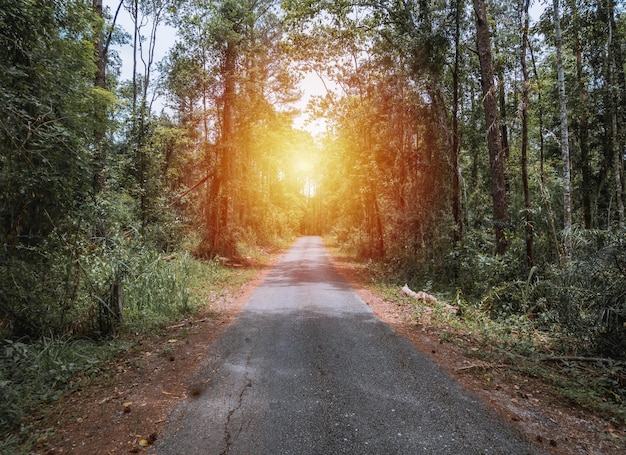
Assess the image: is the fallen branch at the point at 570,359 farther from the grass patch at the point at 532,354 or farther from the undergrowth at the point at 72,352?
the undergrowth at the point at 72,352

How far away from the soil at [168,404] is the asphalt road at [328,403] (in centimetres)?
22

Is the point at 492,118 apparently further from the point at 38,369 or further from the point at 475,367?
the point at 38,369

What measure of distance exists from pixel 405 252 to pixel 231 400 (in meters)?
11.4

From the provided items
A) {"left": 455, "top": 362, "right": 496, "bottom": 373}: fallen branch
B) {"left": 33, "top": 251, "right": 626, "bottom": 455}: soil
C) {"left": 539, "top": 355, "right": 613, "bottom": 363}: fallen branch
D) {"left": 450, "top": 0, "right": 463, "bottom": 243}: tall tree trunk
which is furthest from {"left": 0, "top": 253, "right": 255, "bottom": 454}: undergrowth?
{"left": 450, "top": 0, "right": 463, "bottom": 243}: tall tree trunk

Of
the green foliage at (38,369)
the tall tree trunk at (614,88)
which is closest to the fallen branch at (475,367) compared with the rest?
the green foliage at (38,369)

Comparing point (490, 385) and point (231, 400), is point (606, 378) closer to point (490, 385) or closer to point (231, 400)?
point (490, 385)

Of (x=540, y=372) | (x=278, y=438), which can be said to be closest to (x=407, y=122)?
(x=540, y=372)

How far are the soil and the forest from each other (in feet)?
1.75

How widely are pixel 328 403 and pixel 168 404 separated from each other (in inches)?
69.1

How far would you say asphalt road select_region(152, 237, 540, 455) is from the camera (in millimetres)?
2951

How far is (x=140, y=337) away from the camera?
19.0 feet

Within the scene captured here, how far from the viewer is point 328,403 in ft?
11.9

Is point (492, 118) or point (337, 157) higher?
point (337, 157)

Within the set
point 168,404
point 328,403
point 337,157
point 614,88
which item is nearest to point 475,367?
point 328,403
